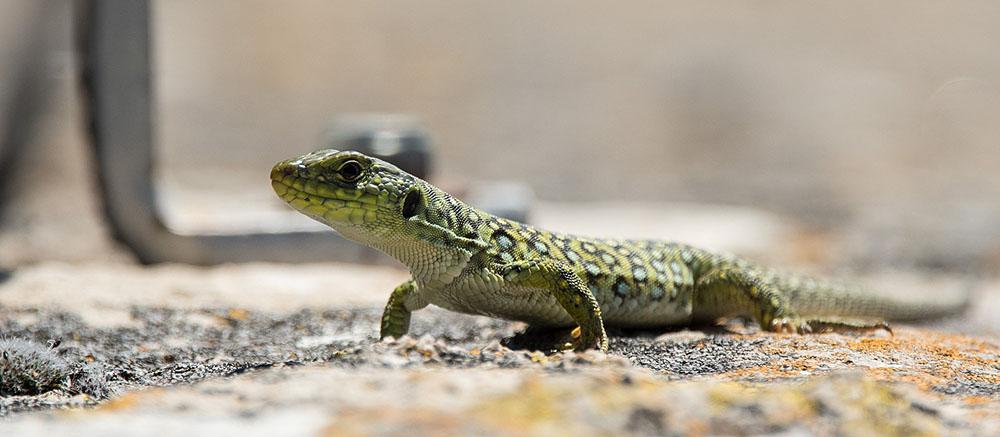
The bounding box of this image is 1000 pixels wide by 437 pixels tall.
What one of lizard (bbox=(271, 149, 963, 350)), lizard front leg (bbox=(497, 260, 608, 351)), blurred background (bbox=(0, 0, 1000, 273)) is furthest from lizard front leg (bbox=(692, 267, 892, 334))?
blurred background (bbox=(0, 0, 1000, 273))

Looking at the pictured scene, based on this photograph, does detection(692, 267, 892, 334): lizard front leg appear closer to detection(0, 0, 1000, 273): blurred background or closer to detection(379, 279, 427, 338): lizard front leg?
detection(379, 279, 427, 338): lizard front leg

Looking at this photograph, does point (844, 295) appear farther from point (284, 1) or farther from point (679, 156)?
point (284, 1)

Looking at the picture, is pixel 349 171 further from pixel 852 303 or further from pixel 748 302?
pixel 852 303

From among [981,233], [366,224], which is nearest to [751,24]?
[981,233]

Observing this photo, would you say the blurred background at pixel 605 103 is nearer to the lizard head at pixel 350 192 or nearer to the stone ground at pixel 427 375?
the stone ground at pixel 427 375

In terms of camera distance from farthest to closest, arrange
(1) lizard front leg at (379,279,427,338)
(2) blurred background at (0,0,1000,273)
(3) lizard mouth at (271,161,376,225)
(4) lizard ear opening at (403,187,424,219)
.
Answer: (2) blurred background at (0,0,1000,273) → (1) lizard front leg at (379,279,427,338) → (4) lizard ear opening at (403,187,424,219) → (3) lizard mouth at (271,161,376,225)

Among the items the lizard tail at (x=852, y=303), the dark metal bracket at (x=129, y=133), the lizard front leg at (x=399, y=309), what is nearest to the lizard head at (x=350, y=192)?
the lizard front leg at (x=399, y=309)
